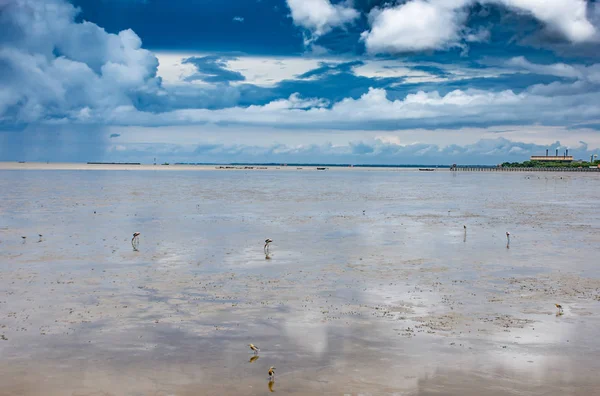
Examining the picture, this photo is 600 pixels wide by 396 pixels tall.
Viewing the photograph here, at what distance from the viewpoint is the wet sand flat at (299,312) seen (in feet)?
41.4

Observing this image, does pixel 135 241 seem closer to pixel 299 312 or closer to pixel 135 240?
pixel 135 240

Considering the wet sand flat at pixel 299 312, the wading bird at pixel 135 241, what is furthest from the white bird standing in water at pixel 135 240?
the wet sand flat at pixel 299 312

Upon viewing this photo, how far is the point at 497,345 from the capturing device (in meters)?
14.6

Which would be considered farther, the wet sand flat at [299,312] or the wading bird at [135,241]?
the wading bird at [135,241]

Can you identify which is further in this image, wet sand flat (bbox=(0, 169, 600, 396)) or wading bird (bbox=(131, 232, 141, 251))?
wading bird (bbox=(131, 232, 141, 251))

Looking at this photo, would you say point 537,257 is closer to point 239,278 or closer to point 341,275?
point 341,275

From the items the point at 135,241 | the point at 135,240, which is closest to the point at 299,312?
the point at 135,241

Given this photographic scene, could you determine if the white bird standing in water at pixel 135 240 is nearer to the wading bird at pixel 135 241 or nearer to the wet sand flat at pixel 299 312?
the wading bird at pixel 135 241

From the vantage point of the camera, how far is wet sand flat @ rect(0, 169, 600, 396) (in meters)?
12.6

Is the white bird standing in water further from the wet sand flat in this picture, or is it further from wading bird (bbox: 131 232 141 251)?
the wet sand flat

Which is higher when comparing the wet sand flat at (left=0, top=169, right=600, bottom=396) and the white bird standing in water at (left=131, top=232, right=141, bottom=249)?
the white bird standing in water at (left=131, top=232, right=141, bottom=249)

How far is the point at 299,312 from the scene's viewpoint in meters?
17.7

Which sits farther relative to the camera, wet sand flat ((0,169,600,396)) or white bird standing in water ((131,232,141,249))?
white bird standing in water ((131,232,141,249))

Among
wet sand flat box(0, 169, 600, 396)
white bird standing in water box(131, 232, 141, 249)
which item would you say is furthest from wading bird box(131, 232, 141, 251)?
wet sand flat box(0, 169, 600, 396)
